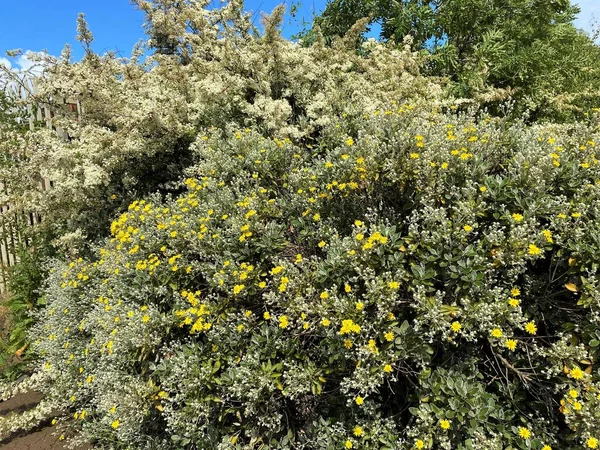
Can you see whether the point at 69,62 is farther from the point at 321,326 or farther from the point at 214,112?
the point at 321,326

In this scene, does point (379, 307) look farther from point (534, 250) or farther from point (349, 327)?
point (534, 250)

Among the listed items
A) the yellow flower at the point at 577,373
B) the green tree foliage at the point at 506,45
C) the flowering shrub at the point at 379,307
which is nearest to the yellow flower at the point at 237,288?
the flowering shrub at the point at 379,307

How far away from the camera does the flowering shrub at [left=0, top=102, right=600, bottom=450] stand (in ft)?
6.18

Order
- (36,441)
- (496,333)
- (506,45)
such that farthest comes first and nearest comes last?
(506,45) < (36,441) < (496,333)

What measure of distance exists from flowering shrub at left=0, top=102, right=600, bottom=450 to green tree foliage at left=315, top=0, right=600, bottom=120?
8.58 ft

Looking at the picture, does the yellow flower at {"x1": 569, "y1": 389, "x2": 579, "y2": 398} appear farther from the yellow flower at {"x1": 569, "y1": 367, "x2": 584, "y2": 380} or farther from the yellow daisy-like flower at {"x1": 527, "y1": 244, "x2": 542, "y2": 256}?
the yellow daisy-like flower at {"x1": 527, "y1": 244, "x2": 542, "y2": 256}

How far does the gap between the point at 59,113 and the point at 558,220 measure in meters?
5.11

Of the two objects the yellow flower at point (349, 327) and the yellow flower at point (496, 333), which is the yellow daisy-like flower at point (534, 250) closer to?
the yellow flower at point (496, 333)

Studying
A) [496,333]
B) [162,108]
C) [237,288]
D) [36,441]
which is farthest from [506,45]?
[36,441]

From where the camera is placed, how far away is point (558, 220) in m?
1.96

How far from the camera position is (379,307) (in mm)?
1942

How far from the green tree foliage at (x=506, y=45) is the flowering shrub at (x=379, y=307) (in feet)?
8.58

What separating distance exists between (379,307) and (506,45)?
4838 mm

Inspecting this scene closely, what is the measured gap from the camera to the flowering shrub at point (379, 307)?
1885 mm
